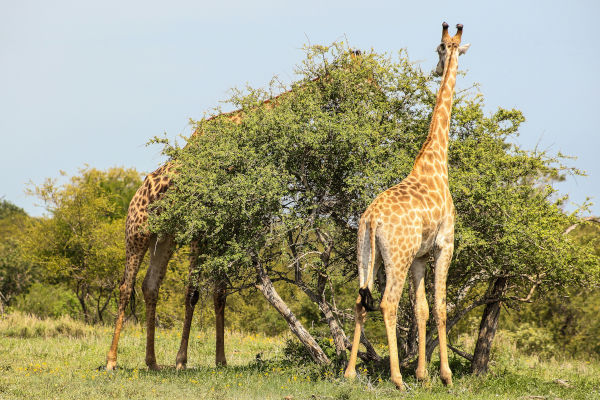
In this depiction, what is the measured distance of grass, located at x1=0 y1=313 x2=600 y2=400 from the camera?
941 centimetres

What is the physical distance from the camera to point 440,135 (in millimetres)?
10969

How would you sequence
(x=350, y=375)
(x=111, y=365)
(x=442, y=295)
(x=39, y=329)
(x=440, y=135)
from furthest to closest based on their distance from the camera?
1. (x=39, y=329)
2. (x=111, y=365)
3. (x=440, y=135)
4. (x=442, y=295)
5. (x=350, y=375)

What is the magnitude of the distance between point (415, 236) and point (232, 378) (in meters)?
4.03

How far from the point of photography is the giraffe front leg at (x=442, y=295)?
1029cm

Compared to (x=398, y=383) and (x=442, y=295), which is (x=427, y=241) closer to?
(x=442, y=295)

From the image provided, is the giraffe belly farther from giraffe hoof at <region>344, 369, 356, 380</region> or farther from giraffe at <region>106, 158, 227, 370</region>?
giraffe at <region>106, 158, 227, 370</region>

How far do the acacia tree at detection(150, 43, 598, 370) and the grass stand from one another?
43.3 inches

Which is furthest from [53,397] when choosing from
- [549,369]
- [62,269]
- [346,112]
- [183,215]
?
[62,269]

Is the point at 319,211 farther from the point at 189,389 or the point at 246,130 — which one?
the point at 189,389

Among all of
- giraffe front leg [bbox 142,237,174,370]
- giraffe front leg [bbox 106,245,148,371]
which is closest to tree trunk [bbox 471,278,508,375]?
giraffe front leg [bbox 142,237,174,370]

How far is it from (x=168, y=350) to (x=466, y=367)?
7.31 metres

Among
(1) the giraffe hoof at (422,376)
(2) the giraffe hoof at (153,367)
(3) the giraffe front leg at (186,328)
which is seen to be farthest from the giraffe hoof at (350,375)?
(2) the giraffe hoof at (153,367)

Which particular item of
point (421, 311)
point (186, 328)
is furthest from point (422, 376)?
point (186, 328)

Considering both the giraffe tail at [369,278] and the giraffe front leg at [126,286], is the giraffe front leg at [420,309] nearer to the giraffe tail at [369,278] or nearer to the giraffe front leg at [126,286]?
the giraffe tail at [369,278]
